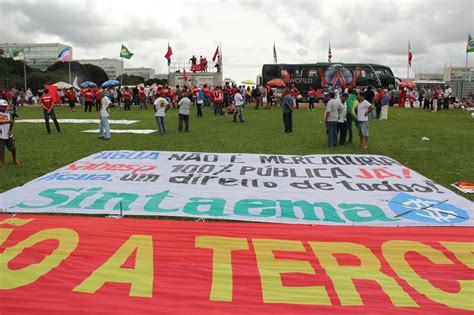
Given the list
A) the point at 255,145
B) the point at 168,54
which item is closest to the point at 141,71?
the point at 168,54

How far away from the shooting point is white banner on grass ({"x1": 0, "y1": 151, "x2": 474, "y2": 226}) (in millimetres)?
6277

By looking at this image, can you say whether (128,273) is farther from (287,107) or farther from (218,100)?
(218,100)

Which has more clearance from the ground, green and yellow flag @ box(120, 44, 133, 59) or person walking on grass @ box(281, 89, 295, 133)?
green and yellow flag @ box(120, 44, 133, 59)

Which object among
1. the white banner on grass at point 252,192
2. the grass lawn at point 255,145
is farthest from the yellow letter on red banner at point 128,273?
the grass lawn at point 255,145

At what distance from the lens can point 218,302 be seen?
3.80 metres

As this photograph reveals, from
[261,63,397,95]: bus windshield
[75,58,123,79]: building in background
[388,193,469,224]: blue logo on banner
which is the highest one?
[75,58,123,79]: building in background

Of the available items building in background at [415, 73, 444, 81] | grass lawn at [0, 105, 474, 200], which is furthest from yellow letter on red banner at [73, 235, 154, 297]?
building in background at [415, 73, 444, 81]

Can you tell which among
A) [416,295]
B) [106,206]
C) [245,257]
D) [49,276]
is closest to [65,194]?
[106,206]

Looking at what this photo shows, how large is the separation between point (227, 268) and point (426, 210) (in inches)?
140

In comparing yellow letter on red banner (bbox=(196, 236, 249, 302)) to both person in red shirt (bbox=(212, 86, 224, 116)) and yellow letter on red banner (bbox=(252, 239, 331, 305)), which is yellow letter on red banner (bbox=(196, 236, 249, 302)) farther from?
person in red shirt (bbox=(212, 86, 224, 116))

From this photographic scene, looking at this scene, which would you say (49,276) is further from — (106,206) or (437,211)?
(437,211)

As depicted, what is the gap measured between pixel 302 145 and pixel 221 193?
21.7 feet

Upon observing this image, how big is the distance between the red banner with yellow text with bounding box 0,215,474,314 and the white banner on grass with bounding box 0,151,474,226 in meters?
0.54

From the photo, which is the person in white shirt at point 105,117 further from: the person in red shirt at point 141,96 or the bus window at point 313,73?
the bus window at point 313,73
